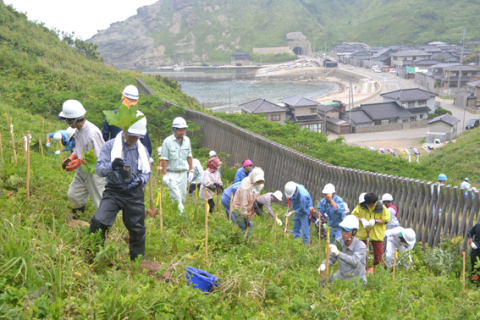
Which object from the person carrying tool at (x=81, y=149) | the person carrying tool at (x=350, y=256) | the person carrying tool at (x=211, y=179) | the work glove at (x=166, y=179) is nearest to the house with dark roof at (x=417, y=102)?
the person carrying tool at (x=211, y=179)

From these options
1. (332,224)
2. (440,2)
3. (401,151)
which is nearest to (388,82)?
(401,151)

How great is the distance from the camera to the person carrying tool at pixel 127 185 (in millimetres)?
3605

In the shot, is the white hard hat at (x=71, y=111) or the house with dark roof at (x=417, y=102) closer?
the white hard hat at (x=71, y=111)

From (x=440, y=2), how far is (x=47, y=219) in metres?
134

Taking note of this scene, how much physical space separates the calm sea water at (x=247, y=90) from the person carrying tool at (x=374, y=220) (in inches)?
2305

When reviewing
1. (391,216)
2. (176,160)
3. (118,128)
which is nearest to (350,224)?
(391,216)

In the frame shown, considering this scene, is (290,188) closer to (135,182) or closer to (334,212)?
(334,212)

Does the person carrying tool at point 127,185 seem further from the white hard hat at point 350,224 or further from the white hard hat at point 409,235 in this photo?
the white hard hat at point 409,235

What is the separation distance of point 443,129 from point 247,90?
48622 millimetres

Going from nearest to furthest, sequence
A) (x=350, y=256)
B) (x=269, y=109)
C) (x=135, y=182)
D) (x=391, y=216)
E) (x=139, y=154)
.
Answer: (x=135, y=182) → (x=139, y=154) → (x=350, y=256) → (x=391, y=216) → (x=269, y=109)

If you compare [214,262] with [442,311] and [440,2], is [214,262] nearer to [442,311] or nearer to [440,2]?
[442,311]

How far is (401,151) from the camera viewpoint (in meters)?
33.9

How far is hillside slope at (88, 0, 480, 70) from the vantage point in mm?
110312

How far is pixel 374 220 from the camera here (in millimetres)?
5539
